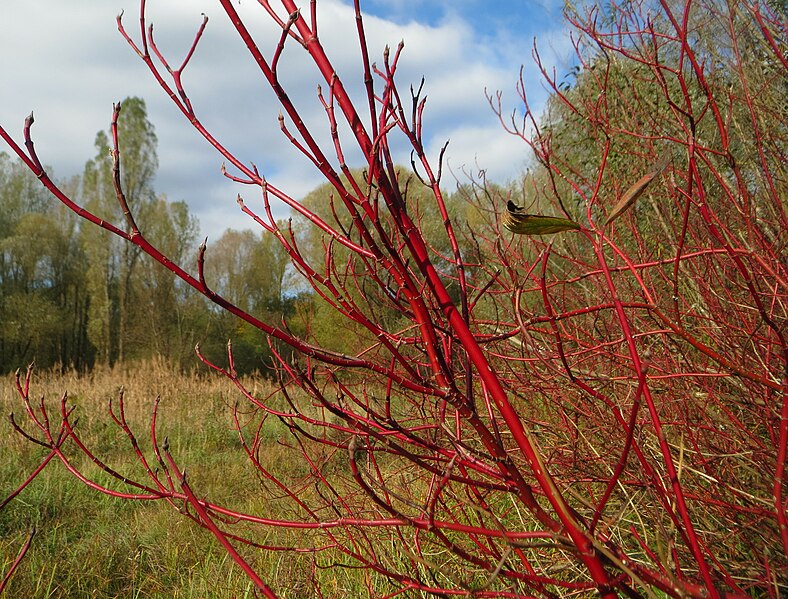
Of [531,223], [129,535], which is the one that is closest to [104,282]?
[129,535]

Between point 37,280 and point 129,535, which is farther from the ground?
point 37,280

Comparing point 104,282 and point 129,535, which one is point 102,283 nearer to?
point 104,282

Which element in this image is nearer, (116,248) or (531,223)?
(531,223)

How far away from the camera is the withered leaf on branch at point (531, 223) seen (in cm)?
69

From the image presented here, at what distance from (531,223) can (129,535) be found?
400 centimetres

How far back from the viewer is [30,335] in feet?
68.6

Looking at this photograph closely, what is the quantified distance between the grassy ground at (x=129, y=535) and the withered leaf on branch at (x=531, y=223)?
1811mm

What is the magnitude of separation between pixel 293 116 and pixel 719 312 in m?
2.06

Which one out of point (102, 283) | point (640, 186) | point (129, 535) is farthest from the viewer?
point (102, 283)

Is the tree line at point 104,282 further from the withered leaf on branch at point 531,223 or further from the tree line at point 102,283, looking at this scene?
the withered leaf on branch at point 531,223

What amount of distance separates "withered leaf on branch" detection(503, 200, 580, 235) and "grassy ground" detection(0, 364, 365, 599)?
1.81m

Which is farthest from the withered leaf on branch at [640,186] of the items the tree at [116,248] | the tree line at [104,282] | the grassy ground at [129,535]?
the tree at [116,248]

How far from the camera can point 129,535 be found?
386 centimetres

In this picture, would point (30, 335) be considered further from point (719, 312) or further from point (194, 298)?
point (719, 312)
